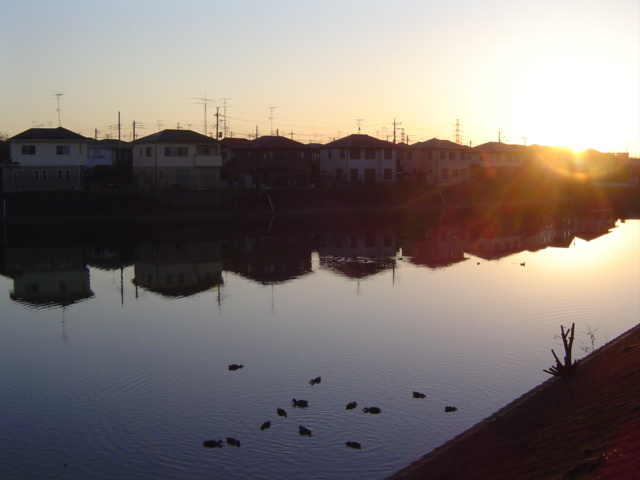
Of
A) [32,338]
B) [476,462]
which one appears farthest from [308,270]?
[476,462]

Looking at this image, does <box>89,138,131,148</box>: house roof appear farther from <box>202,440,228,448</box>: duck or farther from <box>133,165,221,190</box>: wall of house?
<box>202,440,228,448</box>: duck

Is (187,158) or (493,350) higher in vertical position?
(187,158)

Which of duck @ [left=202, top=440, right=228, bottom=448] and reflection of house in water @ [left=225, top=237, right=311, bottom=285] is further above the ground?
reflection of house in water @ [left=225, top=237, right=311, bottom=285]

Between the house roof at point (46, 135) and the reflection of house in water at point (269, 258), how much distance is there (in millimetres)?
17184

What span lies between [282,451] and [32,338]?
28.1ft

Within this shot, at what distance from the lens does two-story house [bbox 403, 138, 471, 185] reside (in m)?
67.1

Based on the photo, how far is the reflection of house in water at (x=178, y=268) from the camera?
22219 mm

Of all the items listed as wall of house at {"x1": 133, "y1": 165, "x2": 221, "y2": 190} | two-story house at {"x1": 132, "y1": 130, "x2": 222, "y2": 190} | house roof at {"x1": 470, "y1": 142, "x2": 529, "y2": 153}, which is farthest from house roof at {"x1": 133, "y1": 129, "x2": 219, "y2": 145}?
house roof at {"x1": 470, "y1": 142, "x2": 529, "y2": 153}

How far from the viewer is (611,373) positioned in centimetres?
934

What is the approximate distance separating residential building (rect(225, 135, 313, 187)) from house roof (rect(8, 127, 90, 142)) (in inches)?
498

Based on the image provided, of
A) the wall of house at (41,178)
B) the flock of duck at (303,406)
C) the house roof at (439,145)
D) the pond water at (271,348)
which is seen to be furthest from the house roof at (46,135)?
the flock of duck at (303,406)

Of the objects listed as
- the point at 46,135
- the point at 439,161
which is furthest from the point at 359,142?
the point at 46,135

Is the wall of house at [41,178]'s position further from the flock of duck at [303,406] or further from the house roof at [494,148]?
the house roof at [494,148]

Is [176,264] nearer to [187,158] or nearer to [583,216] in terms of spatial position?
[187,158]
